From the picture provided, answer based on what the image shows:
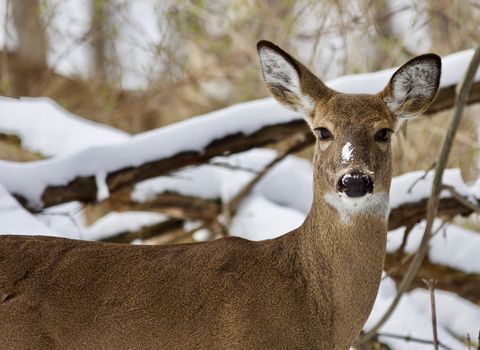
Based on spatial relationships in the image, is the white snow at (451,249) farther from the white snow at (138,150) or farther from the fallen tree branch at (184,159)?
the white snow at (138,150)

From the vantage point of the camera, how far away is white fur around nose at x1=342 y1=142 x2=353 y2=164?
402cm

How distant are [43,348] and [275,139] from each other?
3634 mm

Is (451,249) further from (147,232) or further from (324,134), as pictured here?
(324,134)

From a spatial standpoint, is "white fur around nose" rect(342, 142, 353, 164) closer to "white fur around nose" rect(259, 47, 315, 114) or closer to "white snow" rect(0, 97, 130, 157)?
"white fur around nose" rect(259, 47, 315, 114)

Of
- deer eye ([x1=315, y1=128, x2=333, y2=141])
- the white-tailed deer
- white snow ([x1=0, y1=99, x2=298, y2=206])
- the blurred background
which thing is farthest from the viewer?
the blurred background

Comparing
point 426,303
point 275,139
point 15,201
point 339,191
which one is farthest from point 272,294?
point 426,303

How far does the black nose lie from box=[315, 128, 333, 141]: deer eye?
1.17 ft

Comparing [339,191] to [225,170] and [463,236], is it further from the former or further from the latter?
[225,170]

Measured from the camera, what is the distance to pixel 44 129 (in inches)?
325

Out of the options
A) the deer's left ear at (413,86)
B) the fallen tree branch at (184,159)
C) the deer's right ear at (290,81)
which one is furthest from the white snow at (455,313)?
the deer's right ear at (290,81)

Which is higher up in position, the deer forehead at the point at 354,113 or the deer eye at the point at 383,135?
the deer forehead at the point at 354,113

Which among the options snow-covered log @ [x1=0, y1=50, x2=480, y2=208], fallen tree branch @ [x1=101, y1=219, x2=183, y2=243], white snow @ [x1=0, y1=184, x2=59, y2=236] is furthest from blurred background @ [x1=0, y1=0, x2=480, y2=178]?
white snow @ [x1=0, y1=184, x2=59, y2=236]

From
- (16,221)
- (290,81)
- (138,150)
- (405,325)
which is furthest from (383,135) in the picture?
(138,150)

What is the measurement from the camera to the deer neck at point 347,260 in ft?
13.6
